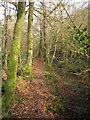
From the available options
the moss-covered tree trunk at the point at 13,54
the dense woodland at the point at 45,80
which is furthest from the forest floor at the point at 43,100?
the moss-covered tree trunk at the point at 13,54

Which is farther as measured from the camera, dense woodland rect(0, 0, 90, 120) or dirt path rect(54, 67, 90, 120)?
dirt path rect(54, 67, 90, 120)

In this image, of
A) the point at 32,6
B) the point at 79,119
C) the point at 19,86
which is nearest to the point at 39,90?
the point at 19,86

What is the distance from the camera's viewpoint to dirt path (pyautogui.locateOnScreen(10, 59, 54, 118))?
11.7 m

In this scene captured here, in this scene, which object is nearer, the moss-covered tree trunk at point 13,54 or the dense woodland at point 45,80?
the dense woodland at point 45,80

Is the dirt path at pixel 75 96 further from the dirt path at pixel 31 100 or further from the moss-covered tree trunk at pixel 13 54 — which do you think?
the moss-covered tree trunk at pixel 13 54

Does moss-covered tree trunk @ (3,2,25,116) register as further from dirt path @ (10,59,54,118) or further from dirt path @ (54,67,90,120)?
dirt path @ (54,67,90,120)

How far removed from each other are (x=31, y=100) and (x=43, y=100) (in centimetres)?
85

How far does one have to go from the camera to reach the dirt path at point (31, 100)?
38.5 ft

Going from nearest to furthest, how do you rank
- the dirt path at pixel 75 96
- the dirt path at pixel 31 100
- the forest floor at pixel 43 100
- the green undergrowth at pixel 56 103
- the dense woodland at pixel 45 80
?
the dense woodland at pixel 45 80
the dirt path at pixel 31 100
the forest floor at pixel 43 100
the green undergrowth at pixel 56 103
the dirt path at pixel 75 96

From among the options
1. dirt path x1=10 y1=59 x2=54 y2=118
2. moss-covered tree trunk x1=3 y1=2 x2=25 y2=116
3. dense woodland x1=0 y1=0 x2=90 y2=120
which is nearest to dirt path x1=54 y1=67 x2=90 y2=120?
dense woodland x1=0 y1=0 x2=90 y2=120

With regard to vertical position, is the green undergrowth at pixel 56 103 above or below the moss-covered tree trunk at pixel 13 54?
below

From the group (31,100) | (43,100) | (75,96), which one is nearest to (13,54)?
(31,100)

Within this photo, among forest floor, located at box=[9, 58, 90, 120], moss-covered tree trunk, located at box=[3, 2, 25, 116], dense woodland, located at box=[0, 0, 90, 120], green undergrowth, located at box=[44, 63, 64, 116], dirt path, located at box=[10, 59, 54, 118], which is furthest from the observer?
green undergrowth, located at box=[44, 63, 64, 116]

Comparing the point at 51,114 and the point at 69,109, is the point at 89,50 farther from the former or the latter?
the point at 69,109
